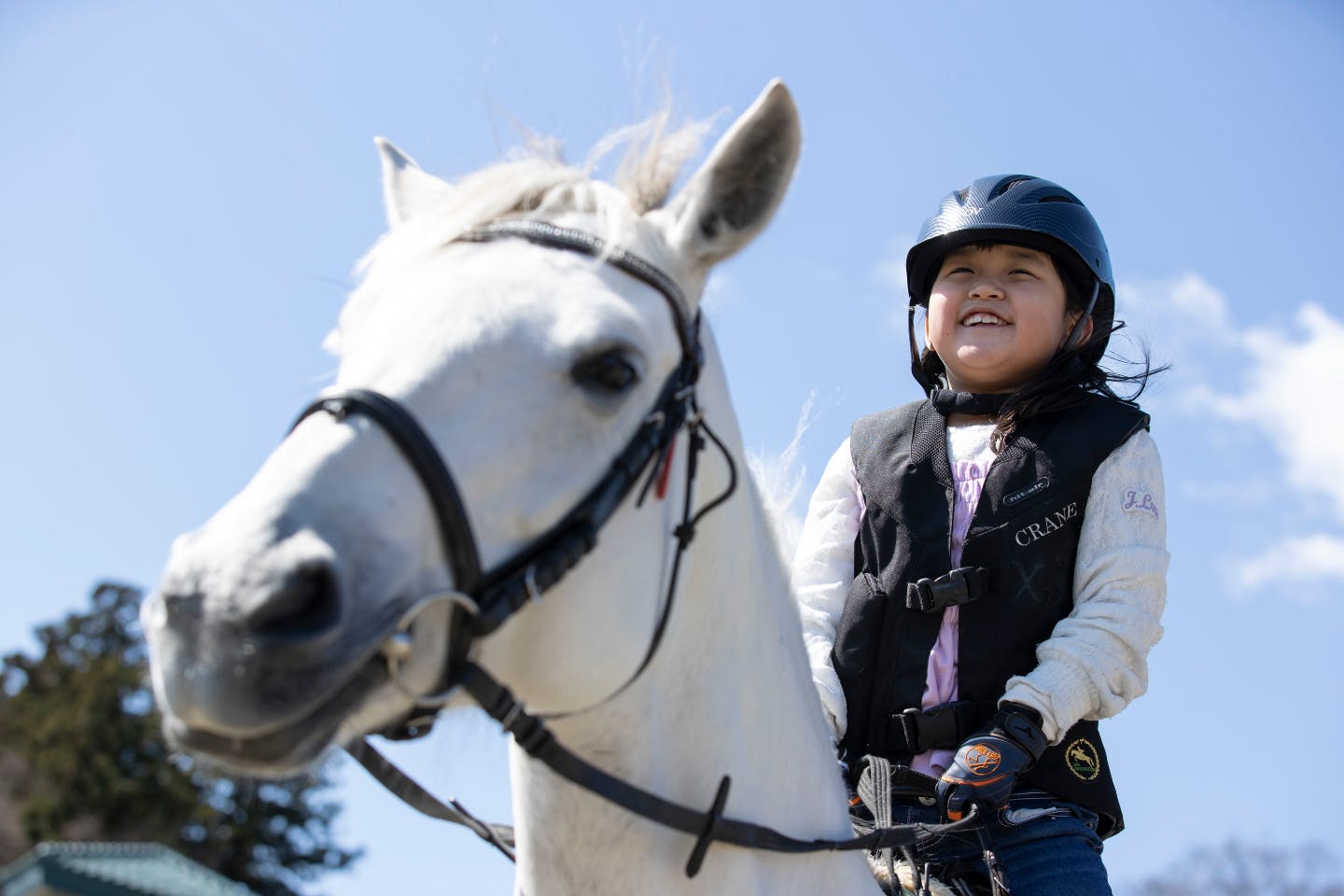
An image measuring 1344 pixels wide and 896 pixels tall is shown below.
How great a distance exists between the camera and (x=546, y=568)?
207 centimetres

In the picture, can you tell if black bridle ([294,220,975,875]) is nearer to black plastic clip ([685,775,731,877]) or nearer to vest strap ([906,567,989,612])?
black plastic clip ([685,775,731,877])

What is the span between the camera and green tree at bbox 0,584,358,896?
29.2m

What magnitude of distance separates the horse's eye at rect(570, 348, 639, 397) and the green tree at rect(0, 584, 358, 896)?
2906cm

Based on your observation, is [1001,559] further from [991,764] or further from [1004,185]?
[1004,185]

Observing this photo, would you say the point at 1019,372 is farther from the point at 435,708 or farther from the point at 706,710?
the point at 435,708

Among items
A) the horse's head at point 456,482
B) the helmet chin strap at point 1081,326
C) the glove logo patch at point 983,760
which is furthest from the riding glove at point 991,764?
the helmet chin strap at point 1081,326

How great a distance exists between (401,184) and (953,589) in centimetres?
208

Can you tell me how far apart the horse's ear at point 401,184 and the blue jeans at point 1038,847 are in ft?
7.59

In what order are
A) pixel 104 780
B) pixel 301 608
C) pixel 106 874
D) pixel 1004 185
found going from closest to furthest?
pixel 301 608 < pixel 1004 185 < pixel 106 874 < pixel 104 780

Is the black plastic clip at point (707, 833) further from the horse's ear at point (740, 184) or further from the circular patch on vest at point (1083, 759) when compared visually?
the circular patch on vest at point (1083, 759)

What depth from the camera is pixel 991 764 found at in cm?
310

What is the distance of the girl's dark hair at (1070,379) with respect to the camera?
3.86 meters

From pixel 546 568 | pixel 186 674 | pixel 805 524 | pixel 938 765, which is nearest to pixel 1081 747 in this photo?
pixel 938 765

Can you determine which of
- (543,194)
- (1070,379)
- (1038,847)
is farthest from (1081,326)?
(543,194)
